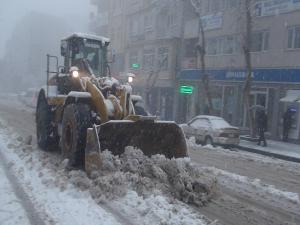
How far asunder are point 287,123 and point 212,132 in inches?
224

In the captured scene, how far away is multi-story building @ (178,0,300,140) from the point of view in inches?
928

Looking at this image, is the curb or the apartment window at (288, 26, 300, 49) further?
the apartment window at (288, 26, 300, 49)

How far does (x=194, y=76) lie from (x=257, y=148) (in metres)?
12.2

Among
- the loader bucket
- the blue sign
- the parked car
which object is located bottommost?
the parked car

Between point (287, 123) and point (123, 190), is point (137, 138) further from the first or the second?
point (287, 123)

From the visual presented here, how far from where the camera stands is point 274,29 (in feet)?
80.9

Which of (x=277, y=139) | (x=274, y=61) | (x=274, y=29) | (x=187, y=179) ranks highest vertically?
(x=274, y=29)

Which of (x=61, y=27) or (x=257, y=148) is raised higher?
(x=61, y=27)

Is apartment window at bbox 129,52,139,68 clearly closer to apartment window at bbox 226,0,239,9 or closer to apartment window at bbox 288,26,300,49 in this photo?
apartment window at bbox 226,0,239,9

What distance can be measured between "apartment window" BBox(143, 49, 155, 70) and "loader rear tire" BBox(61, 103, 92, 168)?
26.2m

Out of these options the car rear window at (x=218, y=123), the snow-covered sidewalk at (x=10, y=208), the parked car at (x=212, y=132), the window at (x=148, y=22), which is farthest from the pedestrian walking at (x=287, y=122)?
the window at (x=148, y=22)

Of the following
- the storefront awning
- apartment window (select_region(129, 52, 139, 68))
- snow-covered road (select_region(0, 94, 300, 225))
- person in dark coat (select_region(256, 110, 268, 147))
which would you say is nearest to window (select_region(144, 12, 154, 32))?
apartment window (select_region(129, 52, 139, 68))

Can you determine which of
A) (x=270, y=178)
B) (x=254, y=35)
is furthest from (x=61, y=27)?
(x=270, y=178)

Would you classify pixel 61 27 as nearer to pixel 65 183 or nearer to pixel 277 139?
pixel 277 139
